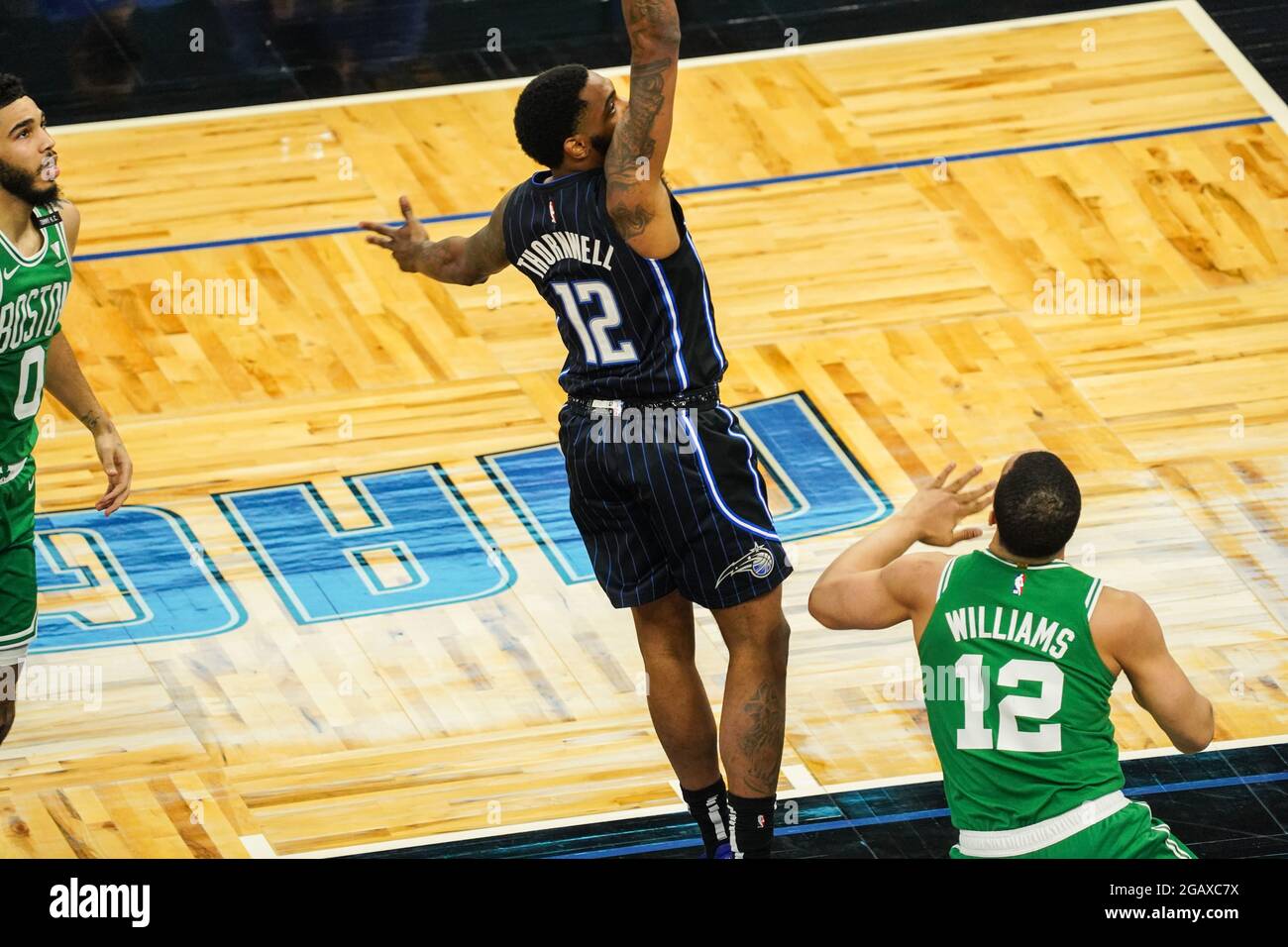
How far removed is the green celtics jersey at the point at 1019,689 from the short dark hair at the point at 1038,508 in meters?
0.07

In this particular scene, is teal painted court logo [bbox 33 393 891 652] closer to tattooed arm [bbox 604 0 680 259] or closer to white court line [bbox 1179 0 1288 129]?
tattooed arm [bbox 604 0 680 259]

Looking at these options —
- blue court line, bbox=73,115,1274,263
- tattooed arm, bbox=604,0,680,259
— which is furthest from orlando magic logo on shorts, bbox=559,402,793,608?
blue court line, bbox=73,115,1274,263

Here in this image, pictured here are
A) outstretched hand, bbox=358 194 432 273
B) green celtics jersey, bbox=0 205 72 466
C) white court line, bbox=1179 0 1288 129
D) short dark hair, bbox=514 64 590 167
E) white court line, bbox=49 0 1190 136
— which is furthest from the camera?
white court line, bbox=49 0 1190 136

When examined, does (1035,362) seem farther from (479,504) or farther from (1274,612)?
(479,504)

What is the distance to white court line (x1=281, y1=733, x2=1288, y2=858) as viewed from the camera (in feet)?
22.2

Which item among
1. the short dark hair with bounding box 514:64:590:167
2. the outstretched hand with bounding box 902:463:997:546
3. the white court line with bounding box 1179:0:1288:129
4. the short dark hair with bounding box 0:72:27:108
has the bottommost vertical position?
the white court line with bounding box 1179:0:1288:129

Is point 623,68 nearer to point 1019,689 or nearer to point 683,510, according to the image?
point 683,510

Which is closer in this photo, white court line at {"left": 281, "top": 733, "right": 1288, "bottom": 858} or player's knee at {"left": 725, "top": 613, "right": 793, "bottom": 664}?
player's knee at {"left": 725, "top": 613, "right": 793, "bottom": 664}

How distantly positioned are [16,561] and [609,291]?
2126 mm

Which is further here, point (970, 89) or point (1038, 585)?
point (970, 89)

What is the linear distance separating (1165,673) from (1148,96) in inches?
290
